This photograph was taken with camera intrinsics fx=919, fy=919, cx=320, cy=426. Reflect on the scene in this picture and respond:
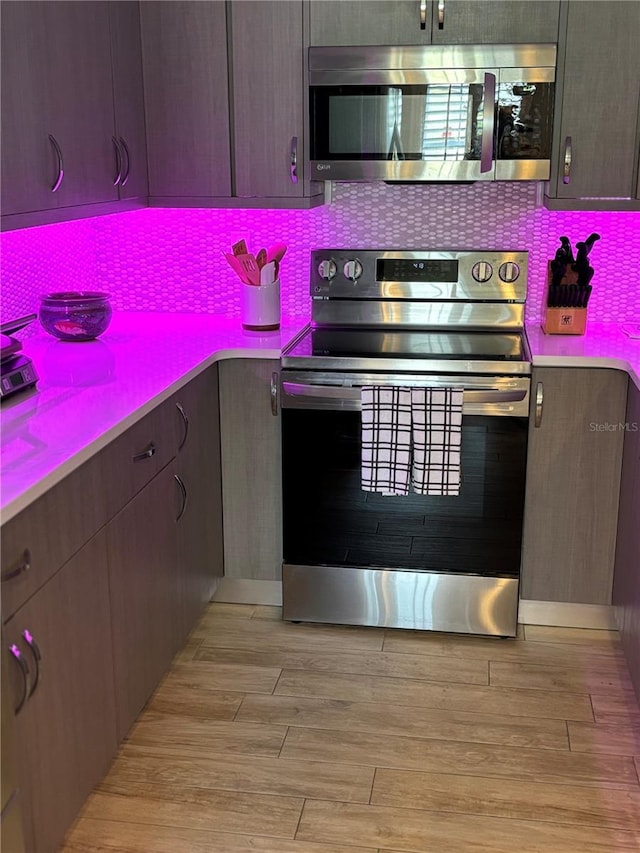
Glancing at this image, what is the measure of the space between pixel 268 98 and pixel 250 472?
4.05 feet

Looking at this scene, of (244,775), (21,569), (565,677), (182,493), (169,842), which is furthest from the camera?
(565,677)

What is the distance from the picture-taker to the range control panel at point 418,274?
10.5 ft

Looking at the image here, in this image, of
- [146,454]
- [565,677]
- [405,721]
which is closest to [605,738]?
[565,677]

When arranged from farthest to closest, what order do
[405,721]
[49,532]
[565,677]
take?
[565,677] → [405,721] → [49,532]

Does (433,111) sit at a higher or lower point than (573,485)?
higher

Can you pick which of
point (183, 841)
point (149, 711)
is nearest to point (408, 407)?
Result: point (149, 711)

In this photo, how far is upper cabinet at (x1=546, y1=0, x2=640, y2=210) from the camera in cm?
279

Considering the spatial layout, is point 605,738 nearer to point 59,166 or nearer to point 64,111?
point 59,166

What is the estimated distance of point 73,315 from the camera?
288cm

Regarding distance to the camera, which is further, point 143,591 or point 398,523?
point 398,523

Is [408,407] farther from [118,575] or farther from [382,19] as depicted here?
[382,19]

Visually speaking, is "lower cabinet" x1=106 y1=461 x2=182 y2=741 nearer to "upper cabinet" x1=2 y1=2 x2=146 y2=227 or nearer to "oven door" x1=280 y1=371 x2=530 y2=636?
"oven door" x1=280 y1=371 x2=530 y2=636

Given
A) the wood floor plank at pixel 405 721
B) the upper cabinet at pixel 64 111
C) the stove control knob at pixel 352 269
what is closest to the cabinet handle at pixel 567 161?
the stove control knob at pixel 352 269

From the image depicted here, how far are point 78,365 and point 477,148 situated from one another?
1.42m
